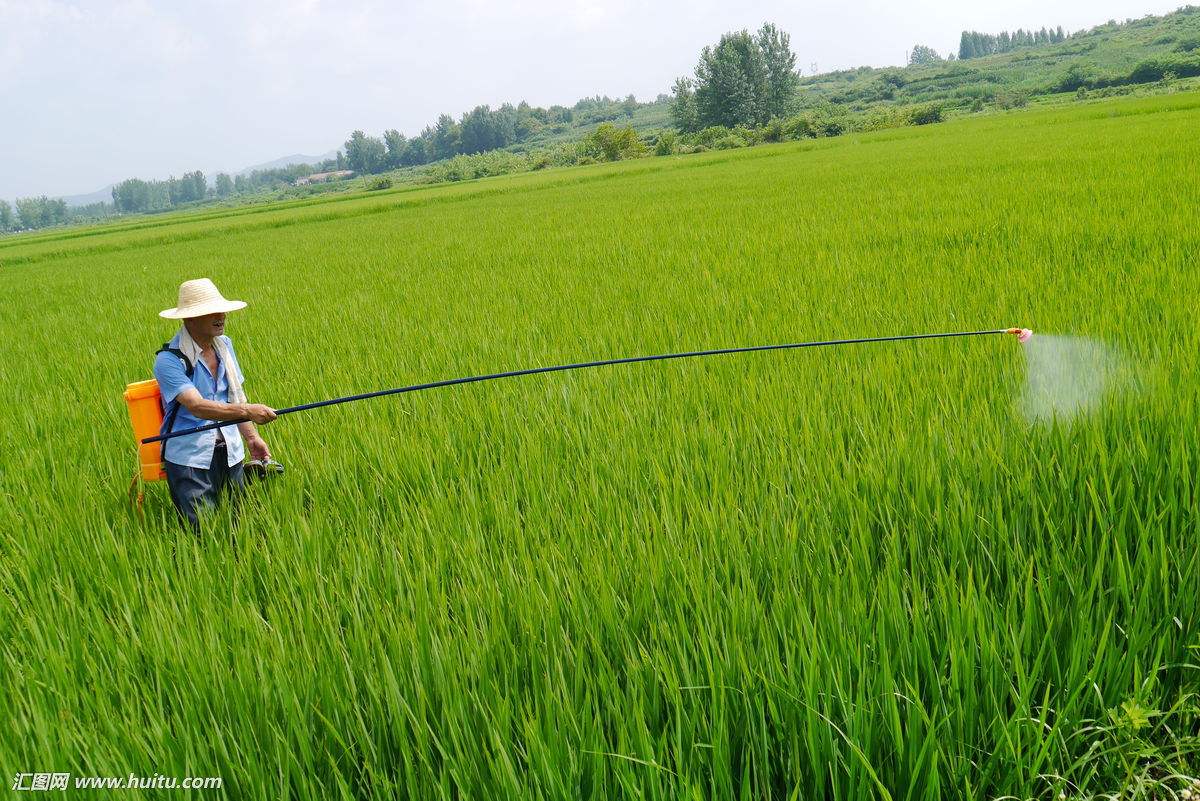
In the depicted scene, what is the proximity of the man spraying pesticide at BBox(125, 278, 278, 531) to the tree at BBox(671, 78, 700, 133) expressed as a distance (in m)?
64.0

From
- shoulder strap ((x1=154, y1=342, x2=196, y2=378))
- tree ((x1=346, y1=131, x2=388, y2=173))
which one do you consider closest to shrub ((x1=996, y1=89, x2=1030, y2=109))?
shoulder strap ((x1=154, y1=342, x2=196, y2=378))

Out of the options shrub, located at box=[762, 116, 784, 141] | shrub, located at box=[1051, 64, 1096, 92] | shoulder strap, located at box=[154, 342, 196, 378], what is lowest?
shoulder strap, located at box=[154, 342, 196, 378]

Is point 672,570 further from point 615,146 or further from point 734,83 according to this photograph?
point 734,83

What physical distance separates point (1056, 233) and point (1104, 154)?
234 inches

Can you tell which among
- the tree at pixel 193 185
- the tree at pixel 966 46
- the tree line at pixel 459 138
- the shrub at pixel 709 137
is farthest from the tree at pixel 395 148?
the tree at pixel 966 46

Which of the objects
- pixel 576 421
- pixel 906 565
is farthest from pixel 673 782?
pixel 576 421

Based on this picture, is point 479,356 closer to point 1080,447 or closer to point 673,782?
point 1080,447

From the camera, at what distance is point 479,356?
340 centimetres

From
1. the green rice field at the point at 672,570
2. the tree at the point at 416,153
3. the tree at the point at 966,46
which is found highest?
the tree at the point at 966,46

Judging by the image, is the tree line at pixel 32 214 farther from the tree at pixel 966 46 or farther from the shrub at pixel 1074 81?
the tree at pixel 966 46

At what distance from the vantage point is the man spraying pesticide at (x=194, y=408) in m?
1.99

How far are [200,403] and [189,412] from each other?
0.16 m

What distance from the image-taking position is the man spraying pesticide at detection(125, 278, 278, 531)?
1.99 m

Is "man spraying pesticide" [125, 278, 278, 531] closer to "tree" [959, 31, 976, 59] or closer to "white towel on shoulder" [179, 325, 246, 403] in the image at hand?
"white towel on shoulder" [179, 325, 246, 403]
